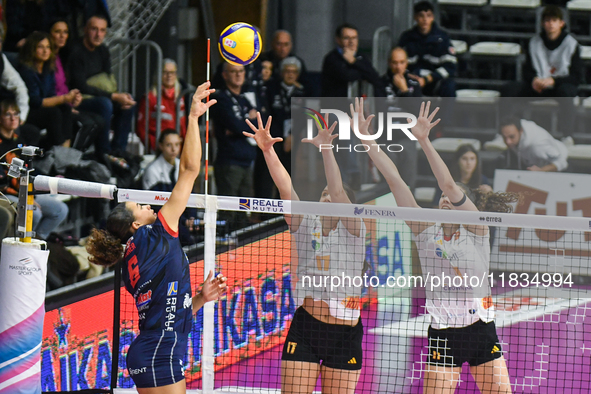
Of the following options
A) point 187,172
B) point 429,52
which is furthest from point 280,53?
point 187,172

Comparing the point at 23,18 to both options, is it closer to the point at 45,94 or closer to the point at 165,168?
the point at 45,94

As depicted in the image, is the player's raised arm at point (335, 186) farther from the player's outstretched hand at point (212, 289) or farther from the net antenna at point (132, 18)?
the net antenna at point (132, 18)

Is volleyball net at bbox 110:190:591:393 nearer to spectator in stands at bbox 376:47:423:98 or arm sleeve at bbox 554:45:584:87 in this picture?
spectator in stands at bbox 376:47:423:98

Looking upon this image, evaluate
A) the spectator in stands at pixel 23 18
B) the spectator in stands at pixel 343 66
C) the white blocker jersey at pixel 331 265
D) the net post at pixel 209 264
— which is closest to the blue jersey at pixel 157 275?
the net post at pixel 209 264

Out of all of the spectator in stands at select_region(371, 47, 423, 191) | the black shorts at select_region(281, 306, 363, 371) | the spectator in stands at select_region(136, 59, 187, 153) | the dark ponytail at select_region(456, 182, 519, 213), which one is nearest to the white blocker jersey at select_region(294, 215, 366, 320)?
the black shorts at select_region(281, 306, 363, 371)

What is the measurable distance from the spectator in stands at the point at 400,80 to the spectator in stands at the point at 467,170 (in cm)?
88

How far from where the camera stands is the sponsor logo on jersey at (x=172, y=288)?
4.27 meters

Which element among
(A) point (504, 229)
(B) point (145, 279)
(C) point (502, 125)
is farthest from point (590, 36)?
(B) point (145, 279)

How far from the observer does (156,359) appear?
4223mm

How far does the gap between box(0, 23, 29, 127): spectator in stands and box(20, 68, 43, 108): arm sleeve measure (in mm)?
59

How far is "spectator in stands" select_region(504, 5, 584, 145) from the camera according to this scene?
29.2 ft

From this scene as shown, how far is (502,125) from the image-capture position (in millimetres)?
9195

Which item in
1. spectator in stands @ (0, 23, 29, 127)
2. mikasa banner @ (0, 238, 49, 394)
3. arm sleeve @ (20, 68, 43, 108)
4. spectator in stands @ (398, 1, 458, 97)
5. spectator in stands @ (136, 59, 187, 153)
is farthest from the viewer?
spectator in stands @ (136, 59, 187, 153)

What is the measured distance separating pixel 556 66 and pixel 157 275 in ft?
21.4
